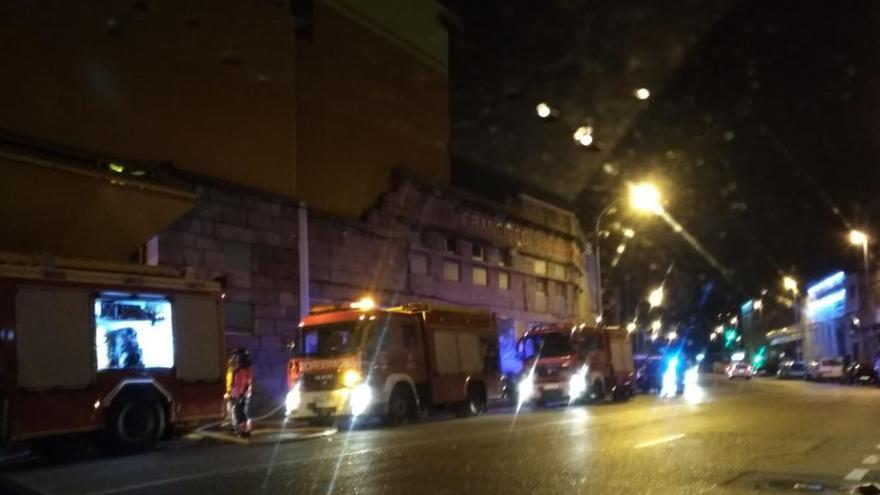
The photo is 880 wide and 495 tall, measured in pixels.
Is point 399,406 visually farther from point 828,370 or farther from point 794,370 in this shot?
point 794,370

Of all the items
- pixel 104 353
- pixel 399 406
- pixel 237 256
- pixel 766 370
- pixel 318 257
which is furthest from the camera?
pixel 766 370

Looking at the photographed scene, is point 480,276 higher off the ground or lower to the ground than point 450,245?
lower

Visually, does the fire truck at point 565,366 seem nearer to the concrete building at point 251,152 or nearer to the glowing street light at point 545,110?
the concrete building at point 251,152

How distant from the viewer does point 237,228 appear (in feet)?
75.7

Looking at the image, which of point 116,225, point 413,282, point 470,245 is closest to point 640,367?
point 470,245

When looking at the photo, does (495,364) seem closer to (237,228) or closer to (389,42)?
(237,228)

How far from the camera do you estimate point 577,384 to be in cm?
2789

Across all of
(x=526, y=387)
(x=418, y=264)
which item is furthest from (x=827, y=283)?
(x=526, y=387)

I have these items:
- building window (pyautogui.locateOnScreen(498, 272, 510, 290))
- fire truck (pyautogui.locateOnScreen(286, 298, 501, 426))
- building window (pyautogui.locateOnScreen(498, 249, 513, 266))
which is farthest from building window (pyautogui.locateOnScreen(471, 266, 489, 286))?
fire truck (pyautogui.locateOnScreen(286, 298, 501, 426))

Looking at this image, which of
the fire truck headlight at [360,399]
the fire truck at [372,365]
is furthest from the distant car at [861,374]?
the fire truck headlight at [360,399]

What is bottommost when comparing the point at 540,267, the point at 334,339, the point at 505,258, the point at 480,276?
the point at 334,339

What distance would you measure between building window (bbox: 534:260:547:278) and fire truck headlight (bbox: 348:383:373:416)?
77.8 feet

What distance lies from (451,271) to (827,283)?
5438 cm

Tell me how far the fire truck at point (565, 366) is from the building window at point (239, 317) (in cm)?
900
